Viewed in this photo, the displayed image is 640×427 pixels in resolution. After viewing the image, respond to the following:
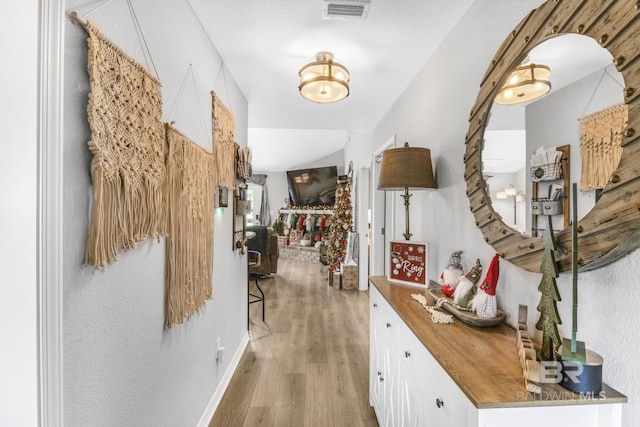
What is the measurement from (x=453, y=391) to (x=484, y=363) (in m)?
0.14

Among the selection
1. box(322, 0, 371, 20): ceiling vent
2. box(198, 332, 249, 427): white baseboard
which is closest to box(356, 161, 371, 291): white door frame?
box(198, 332, 249, 427): white baseboard

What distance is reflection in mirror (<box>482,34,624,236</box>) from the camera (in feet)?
2.97

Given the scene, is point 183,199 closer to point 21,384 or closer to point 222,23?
point 21,384

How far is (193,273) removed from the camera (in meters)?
1.69

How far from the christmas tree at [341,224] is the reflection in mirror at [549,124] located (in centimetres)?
432

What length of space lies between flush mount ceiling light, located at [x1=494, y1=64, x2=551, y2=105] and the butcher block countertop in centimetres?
90

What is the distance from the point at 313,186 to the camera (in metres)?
8.41

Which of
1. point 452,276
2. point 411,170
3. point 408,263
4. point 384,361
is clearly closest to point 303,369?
point 384,361

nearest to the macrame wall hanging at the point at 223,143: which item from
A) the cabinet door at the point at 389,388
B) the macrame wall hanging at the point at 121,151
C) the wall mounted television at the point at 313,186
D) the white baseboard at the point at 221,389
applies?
the macrame wall hanging at the point at 121,151

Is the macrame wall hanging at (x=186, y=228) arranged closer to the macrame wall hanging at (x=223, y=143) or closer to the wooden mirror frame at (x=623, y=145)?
the macrame wall hanging at (x=223, y=143)

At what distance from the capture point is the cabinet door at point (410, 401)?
1.21 metres

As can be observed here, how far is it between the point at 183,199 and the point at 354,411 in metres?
1.72

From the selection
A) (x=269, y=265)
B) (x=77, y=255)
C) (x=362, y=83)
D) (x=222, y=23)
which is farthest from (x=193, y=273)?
(x=269, y=265)

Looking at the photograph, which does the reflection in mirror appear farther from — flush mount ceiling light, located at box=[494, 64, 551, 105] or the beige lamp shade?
the beige lamp shade
